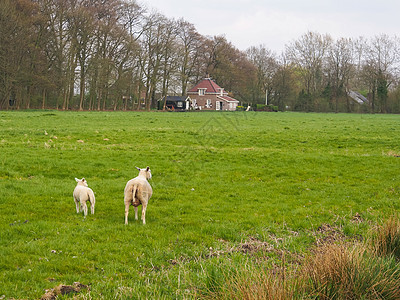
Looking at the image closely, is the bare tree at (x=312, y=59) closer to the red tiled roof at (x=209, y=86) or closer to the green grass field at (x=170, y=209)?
the red tiled roof at (x=209, y=86)

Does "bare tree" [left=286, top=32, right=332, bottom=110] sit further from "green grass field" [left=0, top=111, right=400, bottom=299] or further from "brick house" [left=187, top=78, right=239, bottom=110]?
"green grass field" [left=0, top=111, right=400, bottom=299]

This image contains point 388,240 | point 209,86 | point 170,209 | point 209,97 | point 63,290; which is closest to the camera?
point 63,290

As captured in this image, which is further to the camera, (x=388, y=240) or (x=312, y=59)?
(x=312, y=59)

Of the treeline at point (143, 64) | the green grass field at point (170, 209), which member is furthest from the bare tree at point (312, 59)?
the green grass field at point (170, 209)

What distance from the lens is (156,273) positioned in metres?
6.45

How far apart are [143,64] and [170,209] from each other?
235 ft

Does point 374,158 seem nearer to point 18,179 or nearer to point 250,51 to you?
point 18,179

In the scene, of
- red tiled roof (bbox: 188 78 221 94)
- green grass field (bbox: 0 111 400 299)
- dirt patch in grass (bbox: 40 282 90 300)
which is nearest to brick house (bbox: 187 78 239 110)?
red tiled roof (bbox: 188 78 221 94)

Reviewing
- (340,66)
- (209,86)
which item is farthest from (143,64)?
(340,66)

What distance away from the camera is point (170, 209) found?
430 inches

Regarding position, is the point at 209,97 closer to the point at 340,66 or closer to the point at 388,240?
the point at 340,66

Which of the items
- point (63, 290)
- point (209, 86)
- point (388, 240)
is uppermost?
point (209, 86)

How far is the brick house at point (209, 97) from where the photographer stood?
336ft

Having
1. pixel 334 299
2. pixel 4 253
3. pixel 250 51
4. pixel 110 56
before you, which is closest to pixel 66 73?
pixel 110 56
